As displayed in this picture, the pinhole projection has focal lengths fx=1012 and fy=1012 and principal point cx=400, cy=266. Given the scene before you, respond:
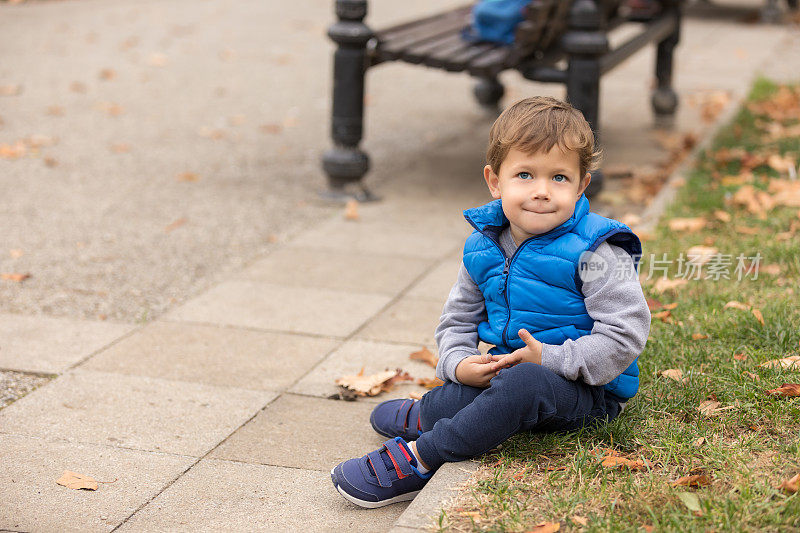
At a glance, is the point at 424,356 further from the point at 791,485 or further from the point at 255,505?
the point at 791,485

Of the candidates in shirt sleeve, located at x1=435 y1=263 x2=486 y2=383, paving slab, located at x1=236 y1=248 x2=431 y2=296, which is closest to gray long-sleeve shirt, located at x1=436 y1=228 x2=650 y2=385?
shirt sleeve, located at x1=435 y1=263 x2=486 y2=383

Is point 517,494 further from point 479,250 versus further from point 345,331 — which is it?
point 345,331

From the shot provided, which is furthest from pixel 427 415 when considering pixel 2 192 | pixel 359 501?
pixel 2 192

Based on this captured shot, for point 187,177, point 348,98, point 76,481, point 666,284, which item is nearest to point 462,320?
point 76,481

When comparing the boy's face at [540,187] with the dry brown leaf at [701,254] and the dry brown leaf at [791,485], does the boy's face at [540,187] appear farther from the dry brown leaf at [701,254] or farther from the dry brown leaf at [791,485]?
the dry brown leaf at [701,254]

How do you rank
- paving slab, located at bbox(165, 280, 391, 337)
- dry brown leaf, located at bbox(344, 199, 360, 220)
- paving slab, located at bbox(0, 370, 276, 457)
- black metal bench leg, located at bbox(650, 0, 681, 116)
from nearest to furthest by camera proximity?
paving slab, located at bbox(0, 370, 276, 457), paving slab, located at bbox(165, 280, 391, 337), dry brown leaf, located at bbox(344, 199, 360, 220), black metal bench leg, located at bbox(650, 0, 681, 116)

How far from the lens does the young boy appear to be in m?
2.88

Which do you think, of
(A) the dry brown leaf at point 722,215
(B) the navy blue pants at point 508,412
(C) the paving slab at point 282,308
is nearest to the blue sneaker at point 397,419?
(B) the navy blue pants at point 508,412

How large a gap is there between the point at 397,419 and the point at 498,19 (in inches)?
149

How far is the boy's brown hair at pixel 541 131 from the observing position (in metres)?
2.88

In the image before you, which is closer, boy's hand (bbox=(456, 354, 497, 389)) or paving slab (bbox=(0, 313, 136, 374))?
boy's hand (bbox=(456, 354, 497, 389))

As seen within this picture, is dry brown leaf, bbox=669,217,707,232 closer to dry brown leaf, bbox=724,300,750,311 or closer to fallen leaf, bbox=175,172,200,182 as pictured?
dry brown leaf, bbox=724,300,750,311

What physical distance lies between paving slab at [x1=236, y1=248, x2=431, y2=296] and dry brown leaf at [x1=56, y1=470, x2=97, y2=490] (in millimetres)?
2011

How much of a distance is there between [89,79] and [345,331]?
6245 millimetres
